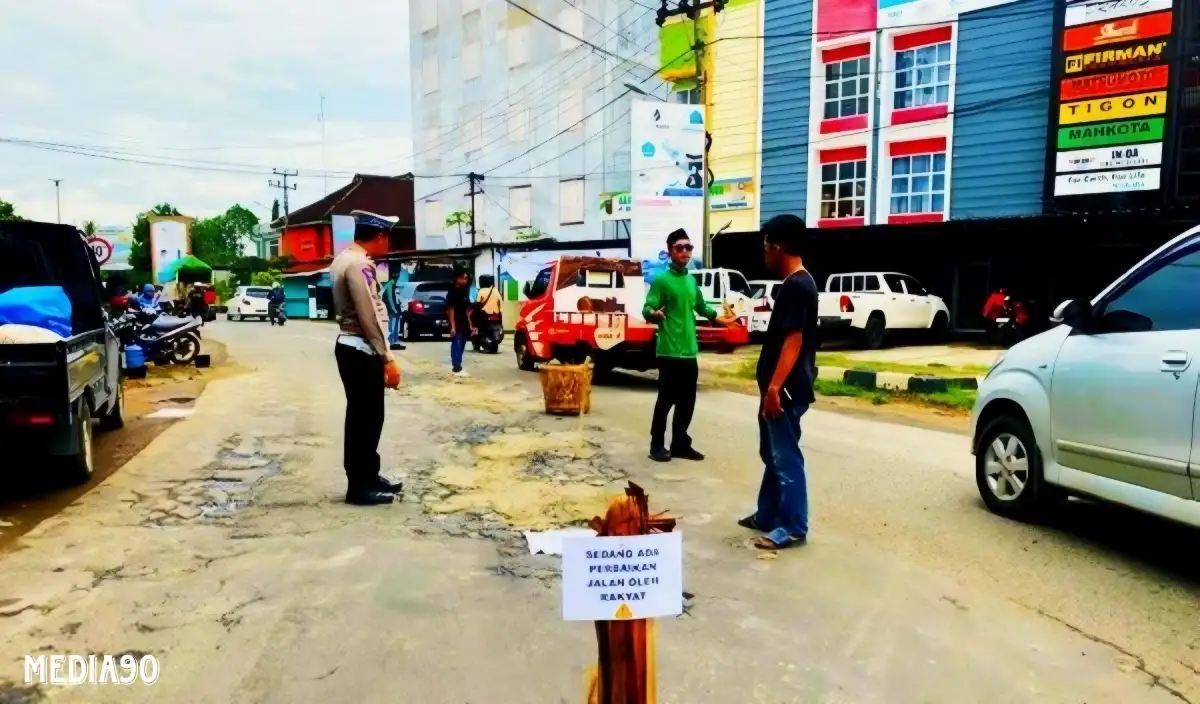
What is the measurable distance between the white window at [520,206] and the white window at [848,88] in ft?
50.8

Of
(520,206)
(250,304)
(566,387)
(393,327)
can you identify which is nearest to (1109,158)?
(566,387)

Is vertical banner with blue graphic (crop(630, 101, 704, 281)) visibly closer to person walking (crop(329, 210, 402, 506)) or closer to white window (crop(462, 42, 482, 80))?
person walking (crop(329, 210, 402, 506))

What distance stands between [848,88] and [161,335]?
54.8ft

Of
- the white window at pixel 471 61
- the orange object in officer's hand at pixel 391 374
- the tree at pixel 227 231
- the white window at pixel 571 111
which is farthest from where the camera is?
the tree at pixel 227 231

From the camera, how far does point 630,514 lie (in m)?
2.39

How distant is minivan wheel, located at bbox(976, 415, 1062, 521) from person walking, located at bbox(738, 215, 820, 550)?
1.50 m

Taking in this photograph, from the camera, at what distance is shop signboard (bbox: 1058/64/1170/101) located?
1666cm

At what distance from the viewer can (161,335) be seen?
1462 cm

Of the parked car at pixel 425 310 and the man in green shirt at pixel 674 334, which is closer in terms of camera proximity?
the man in green shirt at pixel 674 334

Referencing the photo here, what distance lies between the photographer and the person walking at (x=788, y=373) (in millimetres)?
4836

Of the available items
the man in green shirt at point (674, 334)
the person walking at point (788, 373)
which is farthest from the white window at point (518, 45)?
the person walking at point (788, 373)

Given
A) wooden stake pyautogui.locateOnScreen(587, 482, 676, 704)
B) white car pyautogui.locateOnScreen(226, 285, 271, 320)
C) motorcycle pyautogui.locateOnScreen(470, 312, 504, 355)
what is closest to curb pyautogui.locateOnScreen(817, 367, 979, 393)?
motorcycle pyautogui.locateOnScreen(470, 312, 504, 355)

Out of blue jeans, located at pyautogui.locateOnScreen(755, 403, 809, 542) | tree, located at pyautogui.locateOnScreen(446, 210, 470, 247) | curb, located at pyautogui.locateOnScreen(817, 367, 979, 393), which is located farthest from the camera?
tree, located at pyautogui.locateOnScreen(446, 210, 470, 247)

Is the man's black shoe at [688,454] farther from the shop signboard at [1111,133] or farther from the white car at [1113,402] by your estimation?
the shop signboard at [1111,133]
